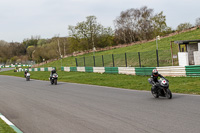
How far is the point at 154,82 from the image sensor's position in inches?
464

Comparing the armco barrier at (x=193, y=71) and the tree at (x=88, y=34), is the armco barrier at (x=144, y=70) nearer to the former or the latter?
the armco barrier at (x=193, y=71)

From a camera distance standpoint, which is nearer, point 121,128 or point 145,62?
point 121,128

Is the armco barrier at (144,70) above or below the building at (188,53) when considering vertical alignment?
below

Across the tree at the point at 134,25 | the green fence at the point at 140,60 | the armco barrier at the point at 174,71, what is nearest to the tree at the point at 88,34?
the tree at the point at 134,25

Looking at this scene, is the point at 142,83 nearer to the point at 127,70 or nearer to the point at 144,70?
the point at 144,70

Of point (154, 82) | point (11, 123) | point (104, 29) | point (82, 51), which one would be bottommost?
point (11, 123)

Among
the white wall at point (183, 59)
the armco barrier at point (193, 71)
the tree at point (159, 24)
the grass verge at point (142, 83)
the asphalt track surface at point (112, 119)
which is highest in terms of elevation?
the tree at point (159, 24)

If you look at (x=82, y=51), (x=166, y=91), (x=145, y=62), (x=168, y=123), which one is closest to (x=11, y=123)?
(x=168, y=123)

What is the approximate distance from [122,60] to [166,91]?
24135 millimetres

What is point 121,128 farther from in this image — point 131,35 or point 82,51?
point 131,35

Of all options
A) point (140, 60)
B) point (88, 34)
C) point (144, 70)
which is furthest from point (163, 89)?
point (88, 34)

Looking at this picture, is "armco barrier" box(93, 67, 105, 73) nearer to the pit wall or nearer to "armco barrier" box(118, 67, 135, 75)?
the pit wall

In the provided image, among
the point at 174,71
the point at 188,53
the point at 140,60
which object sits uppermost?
the point at 188,53

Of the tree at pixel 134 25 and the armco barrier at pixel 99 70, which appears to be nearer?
the armco barrier at pixel 99 70
